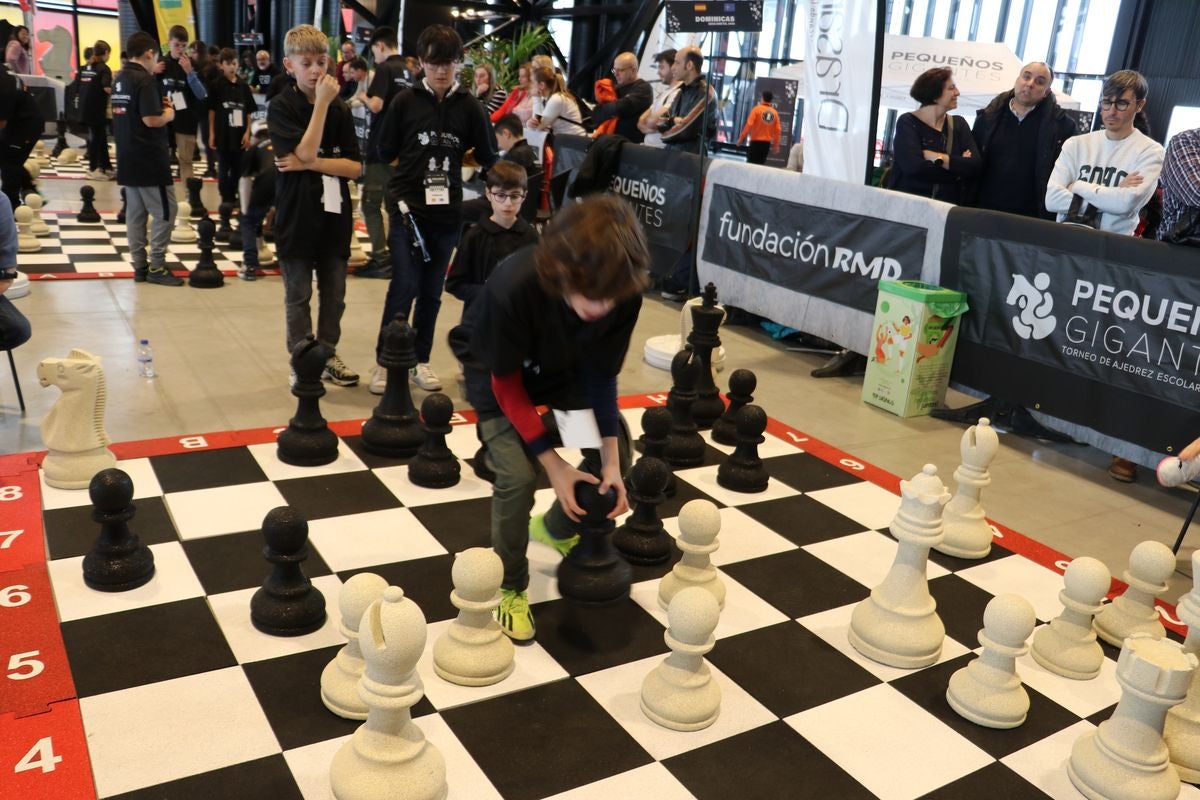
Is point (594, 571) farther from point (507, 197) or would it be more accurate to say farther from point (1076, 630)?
point (507, 197)

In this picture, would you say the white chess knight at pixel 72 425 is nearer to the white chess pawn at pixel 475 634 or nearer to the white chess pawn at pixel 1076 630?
the white chess pawn at pixel 475 634

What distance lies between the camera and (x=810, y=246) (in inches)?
178

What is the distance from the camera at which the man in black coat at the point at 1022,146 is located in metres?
4.22

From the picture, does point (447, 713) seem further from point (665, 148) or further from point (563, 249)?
point (665, 148)

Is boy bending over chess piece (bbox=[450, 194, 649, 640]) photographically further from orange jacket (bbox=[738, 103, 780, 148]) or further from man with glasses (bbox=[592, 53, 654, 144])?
orange jacket (bbox=[738, 103, 780, 148])

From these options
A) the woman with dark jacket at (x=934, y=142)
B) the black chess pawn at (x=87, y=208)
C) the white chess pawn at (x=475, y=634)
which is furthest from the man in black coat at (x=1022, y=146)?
the black chess pawn at (x=87, y=208)

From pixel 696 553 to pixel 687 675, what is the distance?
0.39m

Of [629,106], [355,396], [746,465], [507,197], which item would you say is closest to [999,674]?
[746,465]

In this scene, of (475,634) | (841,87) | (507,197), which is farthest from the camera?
(841,87)

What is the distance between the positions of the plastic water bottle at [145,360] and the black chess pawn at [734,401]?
82.0 inches

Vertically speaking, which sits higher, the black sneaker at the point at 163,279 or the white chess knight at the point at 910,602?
the white chess knight at the point at 910,602

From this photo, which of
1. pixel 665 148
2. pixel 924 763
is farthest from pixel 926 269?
pixel 924 763

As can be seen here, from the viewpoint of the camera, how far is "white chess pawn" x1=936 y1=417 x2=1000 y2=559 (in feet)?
8.38

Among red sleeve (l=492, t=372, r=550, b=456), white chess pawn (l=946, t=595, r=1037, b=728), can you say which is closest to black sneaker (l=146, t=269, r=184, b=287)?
red sleeve (l=492, t=372, r=550, b=456)
